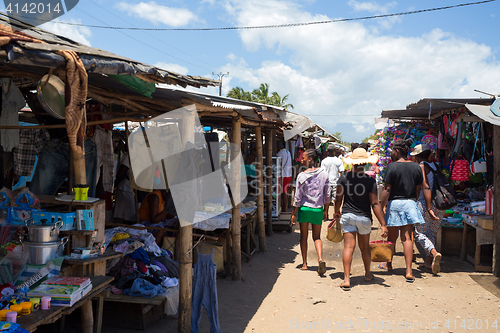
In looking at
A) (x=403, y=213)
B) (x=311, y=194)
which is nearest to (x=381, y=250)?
(x=403, y=213)

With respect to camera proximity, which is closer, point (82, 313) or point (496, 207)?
point (82, 313)

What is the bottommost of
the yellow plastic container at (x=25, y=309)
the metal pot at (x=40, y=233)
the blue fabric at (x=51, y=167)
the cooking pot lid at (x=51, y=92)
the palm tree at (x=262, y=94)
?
the yellow plastic container at (x=25, y=309)

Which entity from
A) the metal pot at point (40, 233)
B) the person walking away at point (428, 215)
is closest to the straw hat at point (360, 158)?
the person walking away at point (428, 215)

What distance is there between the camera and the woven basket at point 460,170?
716cm

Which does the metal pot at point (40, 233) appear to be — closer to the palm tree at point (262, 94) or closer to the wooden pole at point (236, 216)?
the wooden pole at point (236, 216)

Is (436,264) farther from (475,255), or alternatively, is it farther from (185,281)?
(185,281)

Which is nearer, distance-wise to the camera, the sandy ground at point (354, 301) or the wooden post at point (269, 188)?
the sandy ground at point (354, 301)

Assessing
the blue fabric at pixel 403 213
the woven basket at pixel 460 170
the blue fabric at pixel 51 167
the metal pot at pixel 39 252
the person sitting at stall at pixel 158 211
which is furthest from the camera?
the woven basket at pixel 460 170

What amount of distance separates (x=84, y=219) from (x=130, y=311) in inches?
53.4

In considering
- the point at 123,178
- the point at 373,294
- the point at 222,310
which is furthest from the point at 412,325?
the point at 123,178

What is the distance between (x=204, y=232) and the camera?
6.20 m

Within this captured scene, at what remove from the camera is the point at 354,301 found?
198 inches

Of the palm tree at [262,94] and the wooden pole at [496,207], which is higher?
the palm tree at [262,94]

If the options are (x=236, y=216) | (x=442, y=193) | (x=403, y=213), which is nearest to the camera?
(x=403, y=213)
